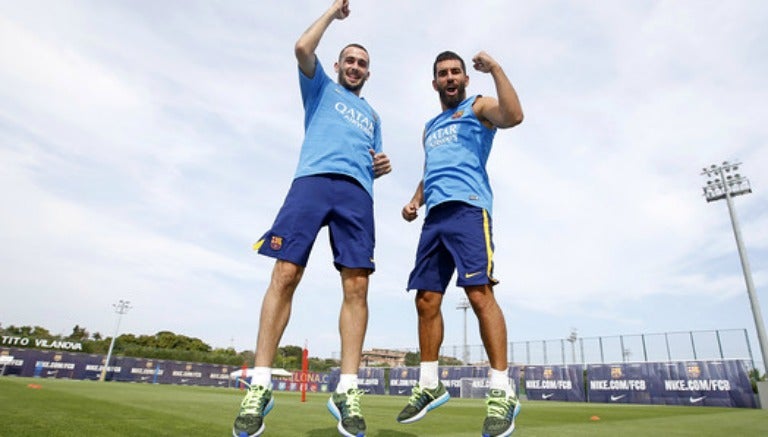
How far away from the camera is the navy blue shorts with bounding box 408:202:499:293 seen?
8.59 feet

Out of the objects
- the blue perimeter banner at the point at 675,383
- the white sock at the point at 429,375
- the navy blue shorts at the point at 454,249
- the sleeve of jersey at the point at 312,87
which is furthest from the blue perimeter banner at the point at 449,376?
the sleeve of jersey at the point at 312,87

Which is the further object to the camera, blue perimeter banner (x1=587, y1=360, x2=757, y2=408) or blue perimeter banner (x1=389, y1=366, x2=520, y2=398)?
blue perimeter banner (x1=389, y1=366, x2=520, y2=398)

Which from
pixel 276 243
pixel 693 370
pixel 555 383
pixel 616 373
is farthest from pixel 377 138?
pixel 555 383

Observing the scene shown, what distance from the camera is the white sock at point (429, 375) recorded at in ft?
9.00

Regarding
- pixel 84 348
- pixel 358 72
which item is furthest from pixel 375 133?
pixel 84 348

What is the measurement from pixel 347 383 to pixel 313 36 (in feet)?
6.60

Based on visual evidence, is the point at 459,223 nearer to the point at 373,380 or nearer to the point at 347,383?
the point at 347,383

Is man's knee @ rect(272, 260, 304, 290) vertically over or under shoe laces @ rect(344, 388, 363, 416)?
over

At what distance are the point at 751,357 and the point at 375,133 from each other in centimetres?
2309

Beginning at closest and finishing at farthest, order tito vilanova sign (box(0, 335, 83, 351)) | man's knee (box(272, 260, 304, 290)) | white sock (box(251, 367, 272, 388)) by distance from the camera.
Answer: white sock (box(251, 367, 272, 388)), man's knee (box(272, 260, 304, 290)), tito vilanova sign (box(0, 335, 83, 351))

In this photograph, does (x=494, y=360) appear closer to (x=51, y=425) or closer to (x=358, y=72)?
(x=358, y=72)

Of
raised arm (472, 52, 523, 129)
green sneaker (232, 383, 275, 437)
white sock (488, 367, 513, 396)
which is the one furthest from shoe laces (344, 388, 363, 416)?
raised arm (472, 52, 523, 129)

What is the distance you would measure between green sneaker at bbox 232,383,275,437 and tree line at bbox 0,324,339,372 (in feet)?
81.9

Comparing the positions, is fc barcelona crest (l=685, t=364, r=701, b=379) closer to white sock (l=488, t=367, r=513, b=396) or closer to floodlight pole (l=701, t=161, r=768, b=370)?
floodlight pole (l=701, t=161, r=768, b=370)
